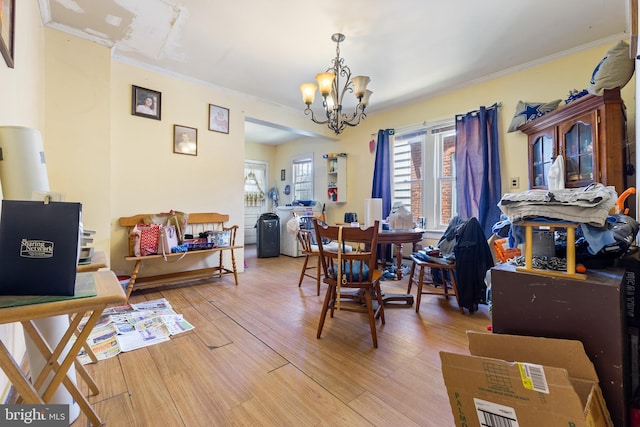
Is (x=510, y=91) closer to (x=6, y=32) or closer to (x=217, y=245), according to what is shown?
(x=217, y=245)

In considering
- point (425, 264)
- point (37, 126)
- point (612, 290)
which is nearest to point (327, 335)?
point (425, 264)

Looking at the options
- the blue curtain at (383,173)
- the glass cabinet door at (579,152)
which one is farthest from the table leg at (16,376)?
the blue curtain at (383,173)

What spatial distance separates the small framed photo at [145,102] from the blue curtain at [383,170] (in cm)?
316

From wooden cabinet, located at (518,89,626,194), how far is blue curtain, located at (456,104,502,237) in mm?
461

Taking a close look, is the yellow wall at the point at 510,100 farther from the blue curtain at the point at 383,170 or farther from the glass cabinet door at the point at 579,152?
the glass cabinet door at the point at 579,152

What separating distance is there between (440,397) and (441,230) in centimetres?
285

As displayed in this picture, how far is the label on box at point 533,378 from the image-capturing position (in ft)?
2.78

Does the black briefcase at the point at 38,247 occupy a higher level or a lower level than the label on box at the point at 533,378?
higher

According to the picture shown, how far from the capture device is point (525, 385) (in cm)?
87

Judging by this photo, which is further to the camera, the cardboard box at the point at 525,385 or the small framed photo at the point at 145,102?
the small framed photo at the point at 145,102

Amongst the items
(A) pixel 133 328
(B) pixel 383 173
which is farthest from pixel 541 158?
(A) pixel 133 328

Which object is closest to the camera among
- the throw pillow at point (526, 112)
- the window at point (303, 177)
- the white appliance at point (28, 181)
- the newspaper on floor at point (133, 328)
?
the white appliance at point (28, 181)

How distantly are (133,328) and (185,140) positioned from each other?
7.36 ft

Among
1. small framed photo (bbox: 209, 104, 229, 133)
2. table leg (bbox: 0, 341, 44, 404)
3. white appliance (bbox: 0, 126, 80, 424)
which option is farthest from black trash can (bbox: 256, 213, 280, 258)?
table leg (bbox: 0, 341, 44, 404)
